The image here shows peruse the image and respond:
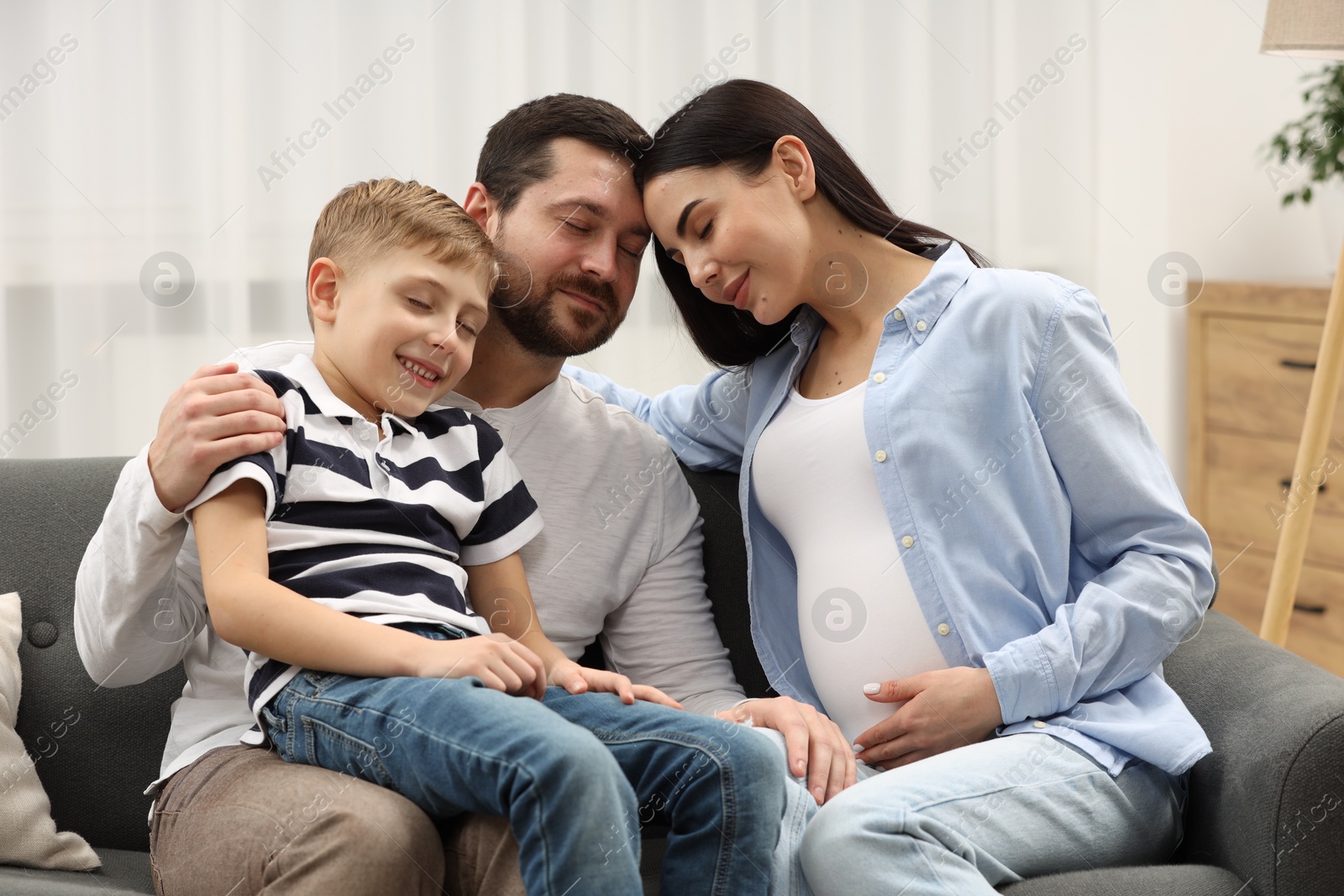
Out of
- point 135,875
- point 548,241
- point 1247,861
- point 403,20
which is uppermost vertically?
point 403,20

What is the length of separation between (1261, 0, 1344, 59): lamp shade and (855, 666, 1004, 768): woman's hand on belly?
1287 mm

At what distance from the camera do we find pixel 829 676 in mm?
1266

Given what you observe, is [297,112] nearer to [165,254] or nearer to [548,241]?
[165,254]

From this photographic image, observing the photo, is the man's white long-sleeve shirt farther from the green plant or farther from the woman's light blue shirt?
the green plant

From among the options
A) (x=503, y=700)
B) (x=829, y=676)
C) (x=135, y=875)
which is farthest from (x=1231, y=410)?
(x=135, y=875)

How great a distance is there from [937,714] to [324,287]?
31.3 inches

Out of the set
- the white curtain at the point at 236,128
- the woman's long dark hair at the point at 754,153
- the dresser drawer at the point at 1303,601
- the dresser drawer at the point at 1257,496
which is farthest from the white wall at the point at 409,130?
the woman's long dark hair at the point at 754,153

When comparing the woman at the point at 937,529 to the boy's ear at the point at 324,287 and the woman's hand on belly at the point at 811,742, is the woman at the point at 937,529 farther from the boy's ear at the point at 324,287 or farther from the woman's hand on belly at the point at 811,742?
the boy's ear at the point at 324,287

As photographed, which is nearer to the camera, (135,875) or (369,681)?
(369,681)

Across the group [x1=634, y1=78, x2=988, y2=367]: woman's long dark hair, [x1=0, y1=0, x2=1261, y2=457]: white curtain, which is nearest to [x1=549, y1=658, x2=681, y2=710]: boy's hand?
[x1=634, y1=78, x2=988, y2=367]: woman's long dark hair

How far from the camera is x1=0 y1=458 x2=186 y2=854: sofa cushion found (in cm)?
130

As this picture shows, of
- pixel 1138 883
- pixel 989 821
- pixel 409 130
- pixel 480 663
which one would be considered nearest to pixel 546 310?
pixel 480 663

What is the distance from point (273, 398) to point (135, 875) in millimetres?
566

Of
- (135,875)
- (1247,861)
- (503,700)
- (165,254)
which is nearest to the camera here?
(503,700)
